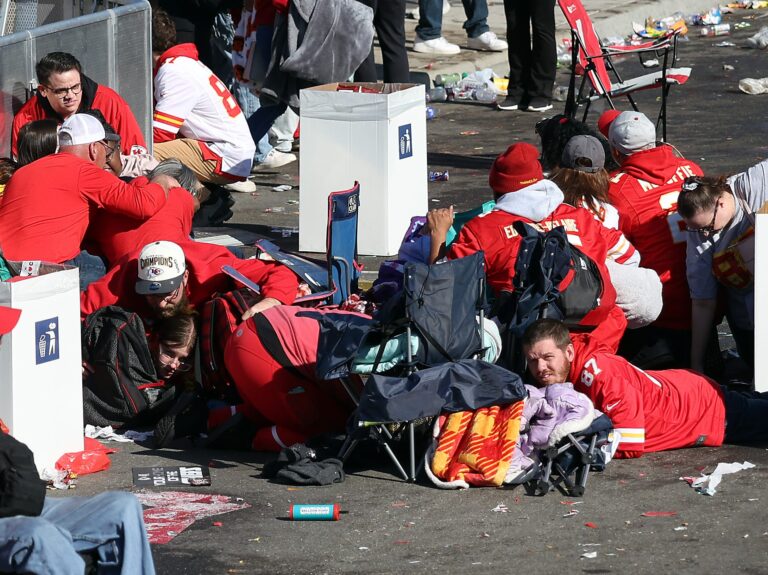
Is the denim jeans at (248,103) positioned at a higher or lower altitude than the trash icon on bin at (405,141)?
higher

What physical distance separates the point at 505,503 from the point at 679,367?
172 centimetres

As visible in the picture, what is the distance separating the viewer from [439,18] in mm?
15641

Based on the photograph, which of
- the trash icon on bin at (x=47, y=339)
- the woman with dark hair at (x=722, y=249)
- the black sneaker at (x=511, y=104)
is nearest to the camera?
the trash icon on bin at (x=47, y=339)

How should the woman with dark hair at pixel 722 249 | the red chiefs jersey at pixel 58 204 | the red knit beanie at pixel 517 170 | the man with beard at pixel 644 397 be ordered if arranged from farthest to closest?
1. the red chiefs jersey at pixel 58 204
2. the red knit beanie at pixel 517 170
3. the woman with dark hair at pixel 722 249
4. the man with beard at pixel 644 397

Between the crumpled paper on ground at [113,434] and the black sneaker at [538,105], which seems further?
the black sneaker at [538,105]

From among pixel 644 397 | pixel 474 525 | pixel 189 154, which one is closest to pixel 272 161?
pixel 189 154

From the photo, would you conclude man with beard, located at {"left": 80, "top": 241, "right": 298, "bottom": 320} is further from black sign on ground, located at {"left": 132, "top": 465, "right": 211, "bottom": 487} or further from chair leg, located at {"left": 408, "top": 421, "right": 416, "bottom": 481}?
chair leg, located at {"left": 408, "top": 421, "right": 416, "bottom": 481}

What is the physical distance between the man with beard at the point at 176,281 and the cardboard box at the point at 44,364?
0.64 metres

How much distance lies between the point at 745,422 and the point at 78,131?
12.0 feet

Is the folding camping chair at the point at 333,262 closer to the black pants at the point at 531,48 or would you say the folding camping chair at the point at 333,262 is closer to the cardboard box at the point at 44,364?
the cardboard box at the point at 44,364

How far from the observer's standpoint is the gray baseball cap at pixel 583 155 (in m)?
6.95

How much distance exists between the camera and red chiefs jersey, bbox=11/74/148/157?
8.48 m

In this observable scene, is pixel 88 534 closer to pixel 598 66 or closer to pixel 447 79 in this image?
pixel 598 66

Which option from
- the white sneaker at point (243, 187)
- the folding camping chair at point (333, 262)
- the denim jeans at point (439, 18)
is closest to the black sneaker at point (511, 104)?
the denim jeans at point (439, 18)
